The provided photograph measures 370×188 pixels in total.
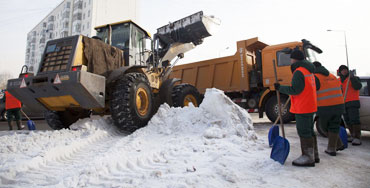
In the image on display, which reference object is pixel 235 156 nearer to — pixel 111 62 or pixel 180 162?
pixel 180 162

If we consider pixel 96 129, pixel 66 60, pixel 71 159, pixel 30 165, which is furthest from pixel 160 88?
pixel 30 165

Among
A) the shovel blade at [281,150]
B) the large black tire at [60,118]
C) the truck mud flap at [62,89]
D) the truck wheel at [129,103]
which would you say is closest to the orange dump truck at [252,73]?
the truck wheel at [129,103]

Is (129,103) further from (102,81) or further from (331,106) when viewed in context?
(331,106)

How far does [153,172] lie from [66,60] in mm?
3236

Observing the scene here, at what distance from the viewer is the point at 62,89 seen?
13.6 ft

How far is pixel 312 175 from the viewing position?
2.50 metres

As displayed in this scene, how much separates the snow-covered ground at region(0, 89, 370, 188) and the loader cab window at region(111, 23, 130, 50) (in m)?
2.15

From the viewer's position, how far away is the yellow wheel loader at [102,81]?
423cm

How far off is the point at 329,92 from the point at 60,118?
5987mm

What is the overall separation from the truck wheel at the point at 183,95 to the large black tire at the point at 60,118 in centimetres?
246

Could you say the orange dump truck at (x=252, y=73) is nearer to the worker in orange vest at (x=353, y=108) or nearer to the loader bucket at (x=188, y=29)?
the loader bucket at (x=188, y=29)

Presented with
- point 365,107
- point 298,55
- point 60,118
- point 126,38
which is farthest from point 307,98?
point 60,118

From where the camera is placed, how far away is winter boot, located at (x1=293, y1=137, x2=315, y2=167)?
2.77 metres

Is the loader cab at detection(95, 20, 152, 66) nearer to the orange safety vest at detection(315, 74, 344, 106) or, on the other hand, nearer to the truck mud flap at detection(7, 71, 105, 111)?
the truck mud flap at detection(7, 71, 105, 111)
